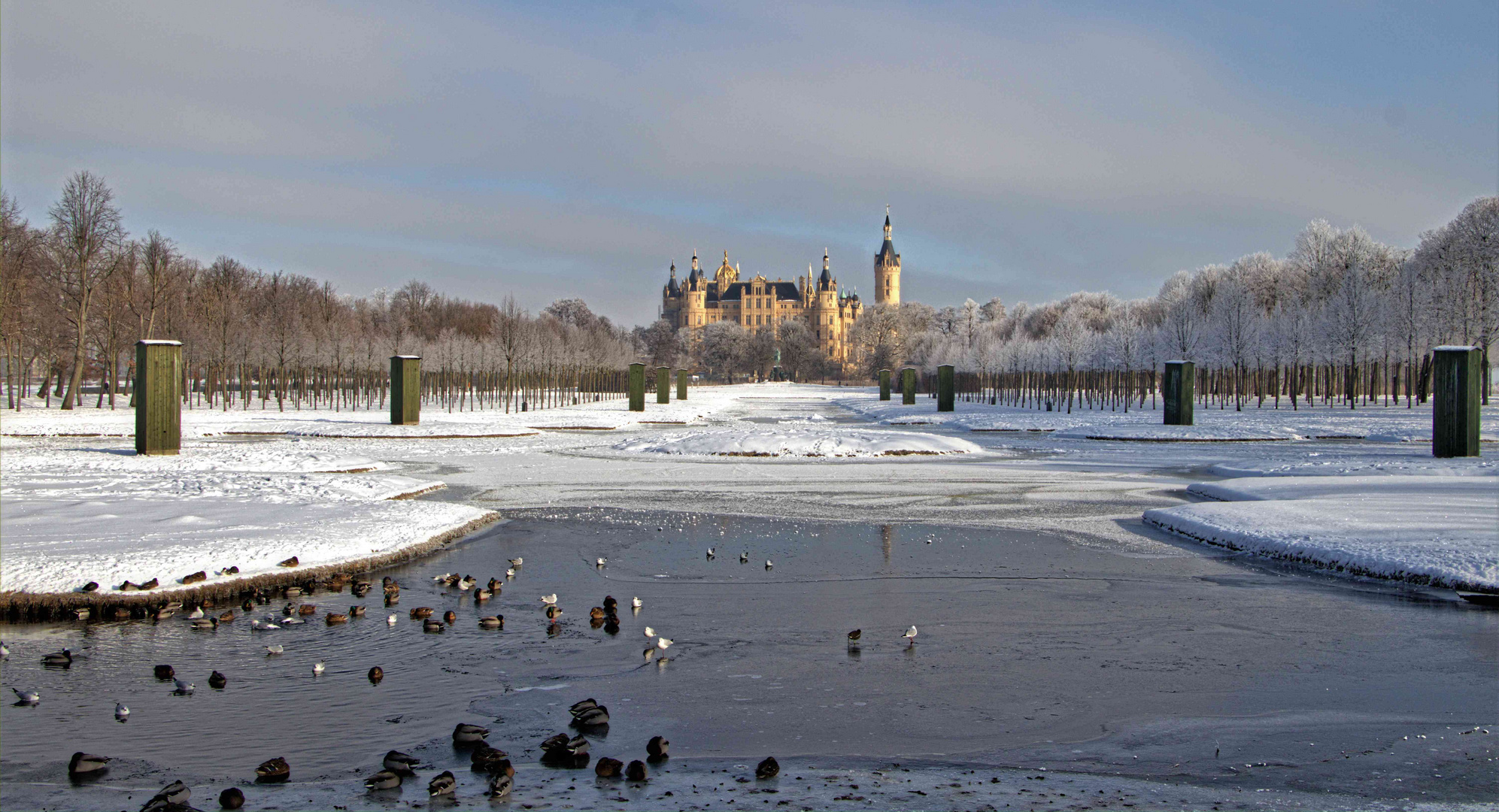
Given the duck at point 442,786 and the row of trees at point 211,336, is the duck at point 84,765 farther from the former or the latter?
the row of trees at point 211,336

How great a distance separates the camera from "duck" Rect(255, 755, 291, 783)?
528cm

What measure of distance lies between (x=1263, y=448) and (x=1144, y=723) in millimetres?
26210

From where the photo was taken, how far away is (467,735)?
19.1 feet

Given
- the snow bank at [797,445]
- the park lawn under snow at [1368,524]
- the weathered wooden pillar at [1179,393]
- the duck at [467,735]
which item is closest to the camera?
the duck at [467,735]

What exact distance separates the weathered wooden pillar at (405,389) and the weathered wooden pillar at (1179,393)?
26.4m

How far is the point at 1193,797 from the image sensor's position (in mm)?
5125

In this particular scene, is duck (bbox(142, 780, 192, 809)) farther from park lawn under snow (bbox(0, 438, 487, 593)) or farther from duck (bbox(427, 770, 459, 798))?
park lawn under snow (bbox(0, 438, 487, 593))

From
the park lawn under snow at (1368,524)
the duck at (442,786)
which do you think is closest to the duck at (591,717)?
the duck at (442,786)

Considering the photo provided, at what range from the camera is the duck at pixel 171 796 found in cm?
485

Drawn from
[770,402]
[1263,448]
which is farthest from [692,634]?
[770,402]

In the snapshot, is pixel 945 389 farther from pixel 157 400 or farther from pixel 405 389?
pixel 157 400

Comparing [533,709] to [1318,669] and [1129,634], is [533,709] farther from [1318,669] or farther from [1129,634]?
[1318,669]

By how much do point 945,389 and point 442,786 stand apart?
51.5 meters

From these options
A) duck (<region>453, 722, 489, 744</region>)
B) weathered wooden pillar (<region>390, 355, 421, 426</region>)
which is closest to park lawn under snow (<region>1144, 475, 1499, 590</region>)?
duck (<region>453, 722, 489, 744</region>)
